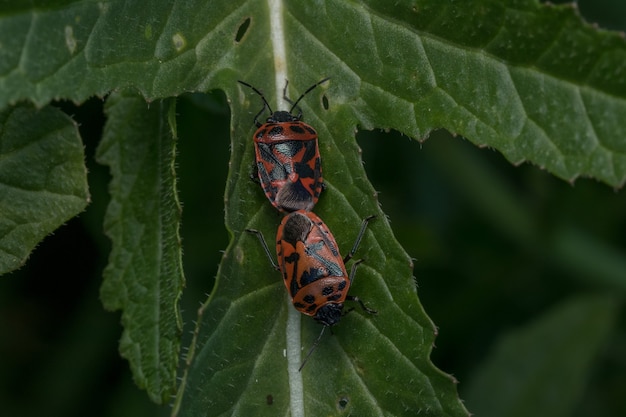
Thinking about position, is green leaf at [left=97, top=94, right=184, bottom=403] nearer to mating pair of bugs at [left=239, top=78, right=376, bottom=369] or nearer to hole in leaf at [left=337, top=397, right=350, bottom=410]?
mating pair of bugs at [left=239, top=78, right=376, bottom=369]

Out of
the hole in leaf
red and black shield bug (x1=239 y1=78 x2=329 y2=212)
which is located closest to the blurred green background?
red and black shield bug (x1=239 y1=78 x2=329 y2=212)

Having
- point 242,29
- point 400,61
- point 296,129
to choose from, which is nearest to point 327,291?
point 296,129

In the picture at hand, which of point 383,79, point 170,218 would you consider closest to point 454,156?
point 383,79

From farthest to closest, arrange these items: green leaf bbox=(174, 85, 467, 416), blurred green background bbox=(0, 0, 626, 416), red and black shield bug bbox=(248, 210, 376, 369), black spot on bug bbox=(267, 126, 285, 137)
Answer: blurred green background bbox=(0, 0, 626, 416), black spot on bug bbox=(267, 126, 285, 137), red and black shield bug bbox=(248, 210, 376, 369), green leaf bbox=(174, 85, 467, 416)

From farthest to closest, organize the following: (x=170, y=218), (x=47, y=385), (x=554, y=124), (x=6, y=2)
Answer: (x=47, y=385) → (x=170, y=218) → (x=554, y=124) → (x=6, y=2)

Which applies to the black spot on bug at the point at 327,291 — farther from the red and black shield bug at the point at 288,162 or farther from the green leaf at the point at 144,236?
the green leaf at the point at 144,236

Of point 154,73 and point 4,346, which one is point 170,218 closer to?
point 154,73

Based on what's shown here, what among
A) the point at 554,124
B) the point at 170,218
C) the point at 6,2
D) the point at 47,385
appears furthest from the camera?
the point at 47,385
